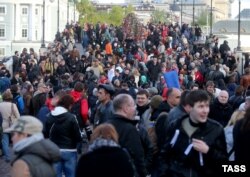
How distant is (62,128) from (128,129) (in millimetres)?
3303

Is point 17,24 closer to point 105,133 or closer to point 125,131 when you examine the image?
Result: point 125,131

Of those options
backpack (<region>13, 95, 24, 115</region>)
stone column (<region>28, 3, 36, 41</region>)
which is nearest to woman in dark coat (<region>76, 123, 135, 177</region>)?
backpack (<region>13, 95, 24, 115</region>)

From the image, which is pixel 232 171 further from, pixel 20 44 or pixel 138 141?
pixel 20 44

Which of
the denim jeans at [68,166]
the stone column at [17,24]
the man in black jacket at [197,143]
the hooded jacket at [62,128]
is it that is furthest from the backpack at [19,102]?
the stone column at [17,24]

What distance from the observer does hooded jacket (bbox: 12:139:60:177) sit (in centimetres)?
758

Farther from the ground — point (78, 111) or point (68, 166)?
point (78, 111)

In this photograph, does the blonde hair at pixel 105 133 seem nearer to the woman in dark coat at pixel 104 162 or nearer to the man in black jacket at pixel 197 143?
the woman in dark coat at pixel 104 162

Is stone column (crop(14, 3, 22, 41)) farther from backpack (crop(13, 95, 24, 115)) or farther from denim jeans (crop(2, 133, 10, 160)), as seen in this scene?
denim jeans (crop(2, 133, 10, 160))

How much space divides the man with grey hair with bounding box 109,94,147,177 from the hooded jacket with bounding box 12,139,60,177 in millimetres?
1396

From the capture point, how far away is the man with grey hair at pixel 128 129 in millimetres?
9172

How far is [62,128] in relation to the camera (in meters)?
12.3

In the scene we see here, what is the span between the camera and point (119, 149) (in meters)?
7.89

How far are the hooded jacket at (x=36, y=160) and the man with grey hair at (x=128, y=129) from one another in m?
1.40

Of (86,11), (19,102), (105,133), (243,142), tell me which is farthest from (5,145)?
(86,11)
